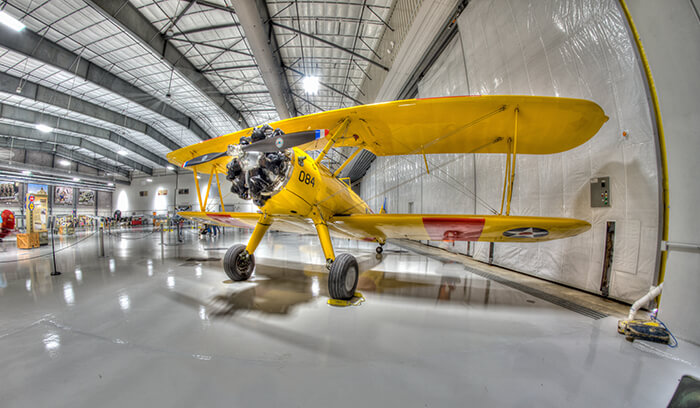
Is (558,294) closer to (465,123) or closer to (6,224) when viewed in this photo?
(465,123)

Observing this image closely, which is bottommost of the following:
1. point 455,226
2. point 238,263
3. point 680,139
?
point 238,263

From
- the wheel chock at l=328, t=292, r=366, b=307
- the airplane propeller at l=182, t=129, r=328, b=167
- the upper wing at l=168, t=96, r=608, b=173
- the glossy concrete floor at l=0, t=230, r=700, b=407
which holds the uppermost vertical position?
the upper wing at l=168, t=96, r=608, b=173

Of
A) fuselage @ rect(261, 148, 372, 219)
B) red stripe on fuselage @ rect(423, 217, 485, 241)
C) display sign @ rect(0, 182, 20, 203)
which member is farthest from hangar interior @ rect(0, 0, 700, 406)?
display sign @ rect(0, 182, 20, 203)

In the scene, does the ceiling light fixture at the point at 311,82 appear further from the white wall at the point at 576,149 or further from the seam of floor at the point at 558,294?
the seam of floor at the point at 558,294

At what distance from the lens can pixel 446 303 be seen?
8.01 ft

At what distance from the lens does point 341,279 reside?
2363 millimetres

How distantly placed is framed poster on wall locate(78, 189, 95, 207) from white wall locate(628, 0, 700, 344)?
35.7 metres

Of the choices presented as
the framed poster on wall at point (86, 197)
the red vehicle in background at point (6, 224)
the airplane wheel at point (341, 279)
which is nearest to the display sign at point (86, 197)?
the framed poster on wall at point (86, 197)

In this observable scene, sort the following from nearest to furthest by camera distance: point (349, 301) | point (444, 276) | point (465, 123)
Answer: point (349, 301), point (465, 123), point (444, 276)

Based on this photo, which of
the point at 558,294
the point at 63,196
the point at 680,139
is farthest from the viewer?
the point at 63,196

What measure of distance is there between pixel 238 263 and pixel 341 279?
1.71m

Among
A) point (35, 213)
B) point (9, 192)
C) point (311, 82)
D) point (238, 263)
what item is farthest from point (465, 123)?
point (9, 192)

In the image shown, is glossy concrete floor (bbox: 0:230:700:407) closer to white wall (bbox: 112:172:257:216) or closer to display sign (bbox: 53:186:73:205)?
white wall (bbox: 112:172:257:216)

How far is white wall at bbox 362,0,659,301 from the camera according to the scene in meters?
2.42
